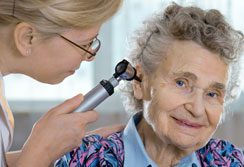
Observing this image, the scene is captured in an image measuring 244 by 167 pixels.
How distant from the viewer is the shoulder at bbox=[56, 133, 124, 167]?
1715 mm

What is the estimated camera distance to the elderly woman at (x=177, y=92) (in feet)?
5.54

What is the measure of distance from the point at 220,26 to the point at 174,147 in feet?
1.39

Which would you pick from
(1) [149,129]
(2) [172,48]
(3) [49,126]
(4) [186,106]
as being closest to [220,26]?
(2) [172,48]

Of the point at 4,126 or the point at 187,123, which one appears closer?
the point at 4,126

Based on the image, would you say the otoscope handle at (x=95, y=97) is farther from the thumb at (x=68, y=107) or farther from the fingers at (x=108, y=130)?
the fingers at (x=108, y=130)

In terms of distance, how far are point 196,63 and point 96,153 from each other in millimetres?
428

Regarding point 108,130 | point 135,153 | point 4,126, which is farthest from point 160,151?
point 4,126

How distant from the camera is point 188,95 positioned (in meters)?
1.71

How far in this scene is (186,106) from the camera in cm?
169

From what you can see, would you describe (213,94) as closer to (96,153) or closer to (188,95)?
(188,95)

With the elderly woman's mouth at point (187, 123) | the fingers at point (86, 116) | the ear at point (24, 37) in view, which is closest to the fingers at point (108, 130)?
the elderly woman's mouth at point (187, 123)

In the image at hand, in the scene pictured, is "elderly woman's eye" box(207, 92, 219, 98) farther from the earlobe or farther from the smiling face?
the earlobe

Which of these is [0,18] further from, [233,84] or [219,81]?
[233,84]

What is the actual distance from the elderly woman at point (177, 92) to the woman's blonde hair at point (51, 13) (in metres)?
0.42
